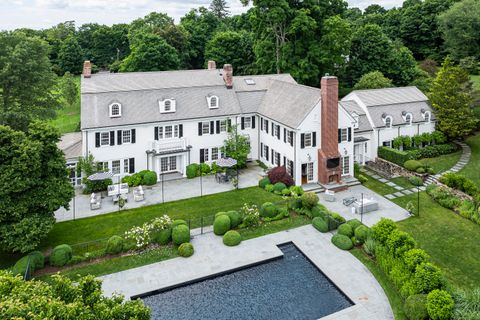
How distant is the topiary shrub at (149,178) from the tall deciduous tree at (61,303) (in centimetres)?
2261

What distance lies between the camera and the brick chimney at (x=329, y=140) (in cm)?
3247

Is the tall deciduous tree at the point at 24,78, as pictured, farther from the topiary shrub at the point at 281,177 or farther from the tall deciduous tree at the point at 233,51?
the tall deciduous tree at the point at 233,51

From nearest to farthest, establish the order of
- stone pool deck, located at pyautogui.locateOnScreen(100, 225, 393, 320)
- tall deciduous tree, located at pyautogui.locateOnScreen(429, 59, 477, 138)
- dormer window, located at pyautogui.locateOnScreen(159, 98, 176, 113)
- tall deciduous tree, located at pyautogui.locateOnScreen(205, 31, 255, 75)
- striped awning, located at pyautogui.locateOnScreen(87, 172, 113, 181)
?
stone pool deck, located at pyautogui.locateOnScreen(100, 225, 393, 320)
striped awning, located at pyautogui.locateOnScreen(87, 172, 113, 181)
dormer window, located at pyautogui.locateOnScreen(159, 98, 176, 113)
tall deciduous tree, located at pyautogui.locateOnScreen(429, 59, 477, 138)
tall deciduous tree, located at pyautogui.locateOnScreen(205, 31, 255, 75)

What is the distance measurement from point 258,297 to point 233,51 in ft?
187

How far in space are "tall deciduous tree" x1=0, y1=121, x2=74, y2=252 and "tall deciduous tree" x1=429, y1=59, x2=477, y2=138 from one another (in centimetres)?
3699

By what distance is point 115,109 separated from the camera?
34.5m

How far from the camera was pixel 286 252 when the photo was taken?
78.9ft

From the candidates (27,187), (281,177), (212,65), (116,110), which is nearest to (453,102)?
(281,177)

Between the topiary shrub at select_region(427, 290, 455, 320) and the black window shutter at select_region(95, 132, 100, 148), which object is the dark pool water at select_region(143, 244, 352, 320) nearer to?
the topiary shrub at select_region(427, 290, 455, 320)

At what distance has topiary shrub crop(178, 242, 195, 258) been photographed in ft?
76.1

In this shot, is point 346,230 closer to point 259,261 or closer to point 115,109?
point 259,261

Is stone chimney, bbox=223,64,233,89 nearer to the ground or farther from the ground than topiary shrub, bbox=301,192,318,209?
farther from the ground

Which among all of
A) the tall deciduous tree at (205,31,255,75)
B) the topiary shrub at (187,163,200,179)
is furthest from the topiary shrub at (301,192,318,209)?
the tall deciduous tree at (205,31,255,75)

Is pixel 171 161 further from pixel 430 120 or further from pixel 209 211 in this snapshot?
pixel 430 120
